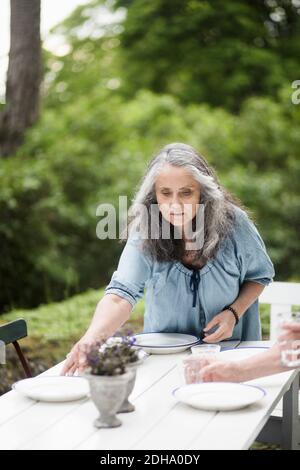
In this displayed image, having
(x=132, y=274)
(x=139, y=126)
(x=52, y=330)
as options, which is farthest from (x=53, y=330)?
(x=139, y=126)

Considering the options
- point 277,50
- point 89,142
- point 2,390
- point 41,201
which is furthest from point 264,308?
point 277,50

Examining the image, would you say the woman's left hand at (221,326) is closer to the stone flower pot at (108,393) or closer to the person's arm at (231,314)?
the person's arm at (231,314)

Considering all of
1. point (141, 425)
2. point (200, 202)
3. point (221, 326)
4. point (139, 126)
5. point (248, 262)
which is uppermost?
point (139, 126)

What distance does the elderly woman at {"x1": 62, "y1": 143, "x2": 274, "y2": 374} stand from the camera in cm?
244

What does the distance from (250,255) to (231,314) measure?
0.25 metres

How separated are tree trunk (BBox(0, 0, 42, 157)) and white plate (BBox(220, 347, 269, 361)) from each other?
14.2 ft

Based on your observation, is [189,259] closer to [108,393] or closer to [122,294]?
[122,294]

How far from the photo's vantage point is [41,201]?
6.04 m

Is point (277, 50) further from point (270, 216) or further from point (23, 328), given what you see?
point (23, 328)

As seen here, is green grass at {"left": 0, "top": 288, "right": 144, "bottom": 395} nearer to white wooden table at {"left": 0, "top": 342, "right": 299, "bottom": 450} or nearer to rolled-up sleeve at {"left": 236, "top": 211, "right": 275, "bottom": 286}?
rolled-up sleeve at {"left": 236, "top": 211, "right": 275, "bottom": 286}

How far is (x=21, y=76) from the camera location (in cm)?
605

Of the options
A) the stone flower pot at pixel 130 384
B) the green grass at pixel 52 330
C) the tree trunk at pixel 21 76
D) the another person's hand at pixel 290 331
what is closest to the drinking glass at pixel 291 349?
the another person's hand at pixel 290 331

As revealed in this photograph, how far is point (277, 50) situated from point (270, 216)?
2721 mm

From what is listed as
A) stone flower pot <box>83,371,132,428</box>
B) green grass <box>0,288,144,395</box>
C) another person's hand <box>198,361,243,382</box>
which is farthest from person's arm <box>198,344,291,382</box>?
green grass <box>0,288,144,395</box>
